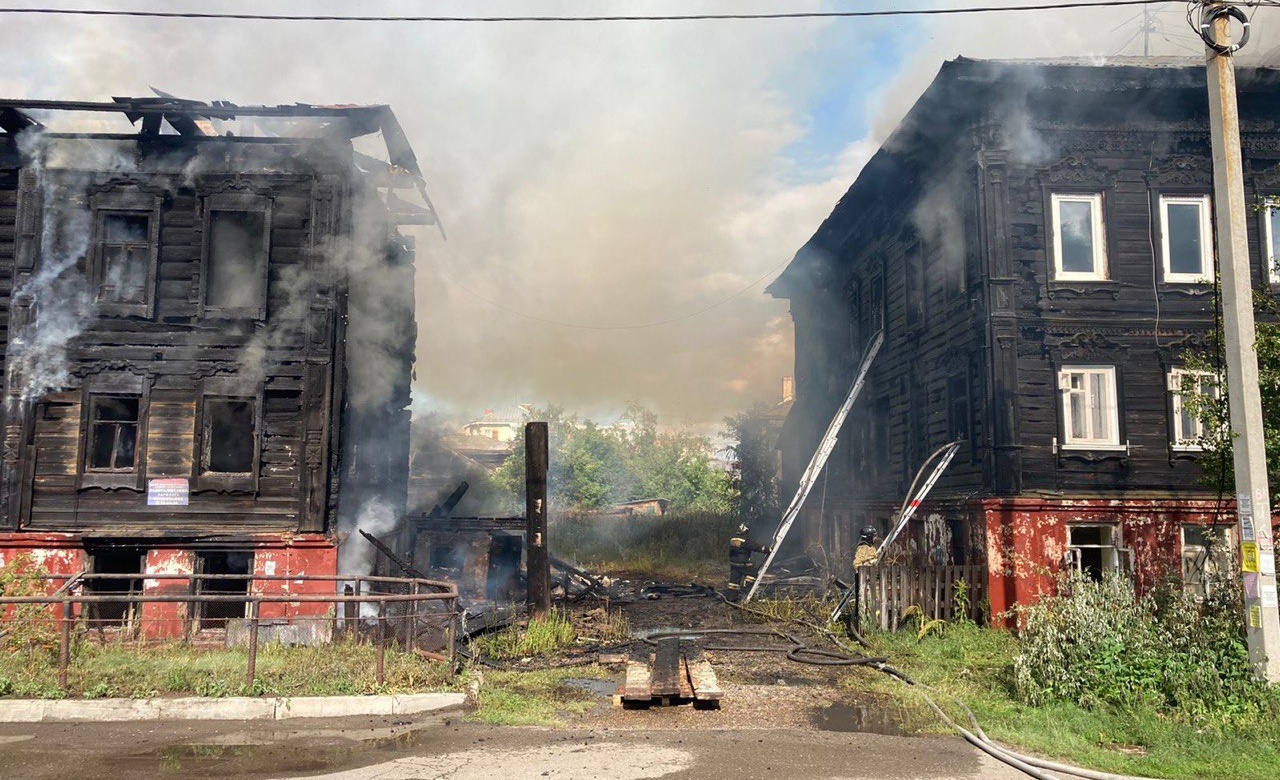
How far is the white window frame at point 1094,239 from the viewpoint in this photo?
623 inches

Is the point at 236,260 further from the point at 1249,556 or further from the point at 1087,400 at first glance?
the point at 1249,556

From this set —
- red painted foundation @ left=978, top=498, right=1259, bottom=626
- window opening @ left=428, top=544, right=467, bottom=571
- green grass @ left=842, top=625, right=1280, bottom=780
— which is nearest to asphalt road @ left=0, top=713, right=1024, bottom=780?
green grass @ left=842, top=625, right=1280, bottom=780

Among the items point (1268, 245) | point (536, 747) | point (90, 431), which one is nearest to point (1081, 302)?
point (1268, 245)


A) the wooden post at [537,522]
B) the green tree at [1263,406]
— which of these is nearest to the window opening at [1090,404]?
the green tree at [1263,406]

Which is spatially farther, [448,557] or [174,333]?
[448,557]

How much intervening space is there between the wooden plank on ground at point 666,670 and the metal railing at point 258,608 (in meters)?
2.33

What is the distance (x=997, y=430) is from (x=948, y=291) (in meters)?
3.63

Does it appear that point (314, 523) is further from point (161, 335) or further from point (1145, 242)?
point (1145, 242)

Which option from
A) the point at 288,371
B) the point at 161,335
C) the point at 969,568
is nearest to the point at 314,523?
the point at 288,371

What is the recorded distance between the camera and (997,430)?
1535cm

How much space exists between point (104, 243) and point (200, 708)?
10.2 m

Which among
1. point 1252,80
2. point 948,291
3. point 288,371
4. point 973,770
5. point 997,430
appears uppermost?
point 1252,80

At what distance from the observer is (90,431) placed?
15492mm

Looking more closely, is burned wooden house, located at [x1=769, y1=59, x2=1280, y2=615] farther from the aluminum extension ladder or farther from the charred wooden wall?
the charred wooden wall
